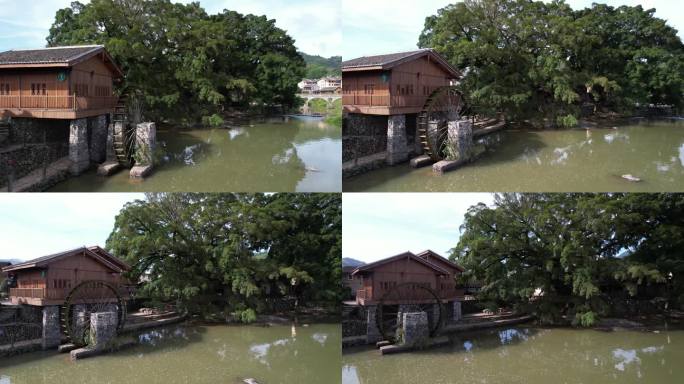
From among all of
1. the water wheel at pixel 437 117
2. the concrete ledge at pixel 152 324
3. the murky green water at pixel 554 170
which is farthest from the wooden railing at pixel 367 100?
the concrete ledge at pixel 152 324

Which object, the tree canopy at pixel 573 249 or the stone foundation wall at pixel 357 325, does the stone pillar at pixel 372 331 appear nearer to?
the stone foundation wall at pixel 357 325

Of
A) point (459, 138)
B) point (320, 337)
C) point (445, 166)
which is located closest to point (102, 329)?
point (320, 337)

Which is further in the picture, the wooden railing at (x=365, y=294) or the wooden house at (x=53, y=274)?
the wooden house at (x=53, y=274)

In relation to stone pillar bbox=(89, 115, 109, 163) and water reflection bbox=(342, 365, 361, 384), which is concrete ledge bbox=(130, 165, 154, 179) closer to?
stone pillar bbox=(89, 115, 109, 163)

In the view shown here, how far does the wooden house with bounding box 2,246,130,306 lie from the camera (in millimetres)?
13781

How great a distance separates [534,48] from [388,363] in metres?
16.4

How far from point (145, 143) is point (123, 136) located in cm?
85

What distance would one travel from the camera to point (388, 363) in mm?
11875

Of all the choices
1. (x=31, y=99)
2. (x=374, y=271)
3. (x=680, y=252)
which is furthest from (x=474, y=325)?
(x=31, y=99)

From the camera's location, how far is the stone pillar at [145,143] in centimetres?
1423

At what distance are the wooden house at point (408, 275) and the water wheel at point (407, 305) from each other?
0.19 metres

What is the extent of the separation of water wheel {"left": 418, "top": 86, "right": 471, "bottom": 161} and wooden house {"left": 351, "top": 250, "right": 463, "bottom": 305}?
126 inches

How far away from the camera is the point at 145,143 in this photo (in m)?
14.3

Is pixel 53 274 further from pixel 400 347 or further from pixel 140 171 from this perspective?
pixel 400 347
